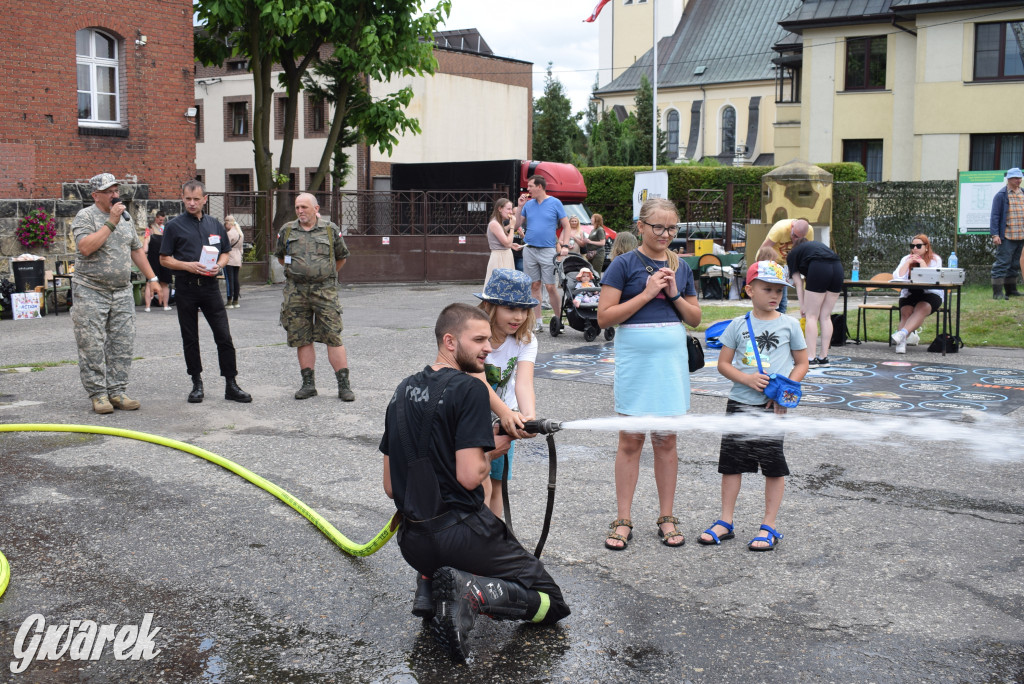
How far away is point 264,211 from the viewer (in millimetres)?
25297

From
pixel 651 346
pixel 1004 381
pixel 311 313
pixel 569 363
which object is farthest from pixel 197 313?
pixel 1004 381

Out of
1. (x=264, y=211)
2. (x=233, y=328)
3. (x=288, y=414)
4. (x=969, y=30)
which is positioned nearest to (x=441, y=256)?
(x=264, y=211)

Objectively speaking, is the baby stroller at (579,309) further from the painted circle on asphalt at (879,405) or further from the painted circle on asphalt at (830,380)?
the painted circle on asphalt at (879,405)

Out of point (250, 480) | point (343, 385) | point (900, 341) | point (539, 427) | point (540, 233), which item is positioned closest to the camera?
point (539, 427)

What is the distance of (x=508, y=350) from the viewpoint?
16.0ft

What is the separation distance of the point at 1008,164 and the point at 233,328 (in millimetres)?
28595

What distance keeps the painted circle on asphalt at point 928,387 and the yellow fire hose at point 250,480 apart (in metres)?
6.32

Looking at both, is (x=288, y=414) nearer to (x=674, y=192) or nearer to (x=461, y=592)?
(x=461, y=592)

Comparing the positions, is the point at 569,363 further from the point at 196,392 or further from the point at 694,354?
the point at 694,354

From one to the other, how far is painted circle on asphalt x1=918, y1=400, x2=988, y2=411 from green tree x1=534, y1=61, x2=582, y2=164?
152 ft

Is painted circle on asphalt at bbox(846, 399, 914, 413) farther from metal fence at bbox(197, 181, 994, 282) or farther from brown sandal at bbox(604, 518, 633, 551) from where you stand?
metal fence at bbox(197, 181, 994, 282)

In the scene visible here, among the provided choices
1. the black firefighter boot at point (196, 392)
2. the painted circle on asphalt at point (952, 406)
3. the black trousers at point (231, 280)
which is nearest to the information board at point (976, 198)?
the painted circle on asphalt at point (952, 406)

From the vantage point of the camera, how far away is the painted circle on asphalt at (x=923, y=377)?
10.3 meters

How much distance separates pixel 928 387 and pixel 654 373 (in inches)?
219
